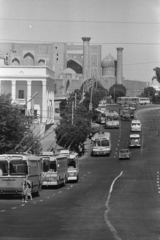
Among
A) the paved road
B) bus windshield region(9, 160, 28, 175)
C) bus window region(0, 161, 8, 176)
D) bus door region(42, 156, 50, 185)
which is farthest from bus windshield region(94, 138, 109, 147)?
bus window region(0, 161, 8, 176)

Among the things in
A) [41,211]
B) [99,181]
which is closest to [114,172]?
[99,181]

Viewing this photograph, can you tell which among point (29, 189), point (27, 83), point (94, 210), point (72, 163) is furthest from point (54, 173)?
point (27, 83)

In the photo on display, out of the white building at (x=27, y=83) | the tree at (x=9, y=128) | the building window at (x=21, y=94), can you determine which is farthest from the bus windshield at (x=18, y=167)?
A: the building window at (x=21, y=94)

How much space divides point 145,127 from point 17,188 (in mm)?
81374

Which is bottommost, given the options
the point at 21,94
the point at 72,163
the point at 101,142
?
the point at 72,163

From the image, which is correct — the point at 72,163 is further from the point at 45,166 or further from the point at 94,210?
the point at 94,210

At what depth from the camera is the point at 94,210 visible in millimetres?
28344

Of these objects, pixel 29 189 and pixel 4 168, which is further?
pixel 4 168

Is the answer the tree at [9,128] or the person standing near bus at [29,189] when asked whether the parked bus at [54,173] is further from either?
the tree at [9,128]

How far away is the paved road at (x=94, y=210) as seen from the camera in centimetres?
1966

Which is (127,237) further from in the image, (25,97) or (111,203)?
(25,97)

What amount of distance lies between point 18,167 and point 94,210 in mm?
8458

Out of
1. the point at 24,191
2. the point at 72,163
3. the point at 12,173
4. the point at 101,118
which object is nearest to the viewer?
the point at 24,191

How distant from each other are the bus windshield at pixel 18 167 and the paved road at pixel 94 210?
149 centimetres
